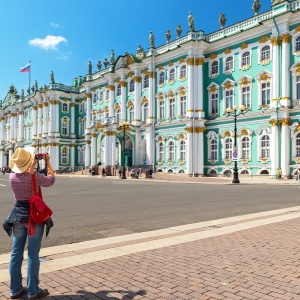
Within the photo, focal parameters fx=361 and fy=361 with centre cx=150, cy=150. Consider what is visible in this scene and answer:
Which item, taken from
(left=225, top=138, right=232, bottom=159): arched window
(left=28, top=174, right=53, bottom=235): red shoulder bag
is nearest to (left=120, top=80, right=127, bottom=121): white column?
(left=225, top=138, right=232, bottom=159): arched window

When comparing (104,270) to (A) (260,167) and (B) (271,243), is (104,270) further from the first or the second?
(A) (260,167)

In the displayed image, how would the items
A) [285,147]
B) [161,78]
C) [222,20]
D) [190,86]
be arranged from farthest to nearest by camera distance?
[161,78], [190,86], [222,20], [285,147]

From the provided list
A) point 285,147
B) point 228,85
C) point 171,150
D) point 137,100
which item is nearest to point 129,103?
point 137,100

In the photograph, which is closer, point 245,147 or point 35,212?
point 35,212

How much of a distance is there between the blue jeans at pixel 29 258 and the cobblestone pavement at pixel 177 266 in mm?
266

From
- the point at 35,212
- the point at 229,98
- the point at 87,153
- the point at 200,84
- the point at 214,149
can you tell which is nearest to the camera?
the point at 35,212

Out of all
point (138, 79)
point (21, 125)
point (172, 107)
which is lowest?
point (172, 107)

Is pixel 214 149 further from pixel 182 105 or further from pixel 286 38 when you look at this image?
pixel 286 38

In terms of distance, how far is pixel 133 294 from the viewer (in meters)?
4.79

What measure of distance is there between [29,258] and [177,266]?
8.22ft

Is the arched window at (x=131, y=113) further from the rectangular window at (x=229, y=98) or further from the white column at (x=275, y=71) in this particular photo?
the white column at (x=275, y=71)

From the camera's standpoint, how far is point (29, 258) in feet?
15.1

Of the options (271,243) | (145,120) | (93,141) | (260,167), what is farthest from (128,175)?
A: (271,243)

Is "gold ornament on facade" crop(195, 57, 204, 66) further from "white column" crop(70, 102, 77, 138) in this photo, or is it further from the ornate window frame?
"white column" crop(70, 102, 77, 138)
